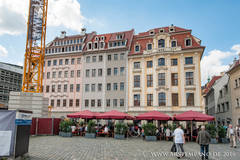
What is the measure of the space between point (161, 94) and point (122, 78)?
8.02 m

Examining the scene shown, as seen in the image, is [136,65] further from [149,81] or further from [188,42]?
[188,42]

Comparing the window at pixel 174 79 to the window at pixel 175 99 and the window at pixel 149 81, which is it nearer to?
the window at pixel 175 99

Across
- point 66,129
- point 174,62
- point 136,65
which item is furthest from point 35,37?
point 174,62

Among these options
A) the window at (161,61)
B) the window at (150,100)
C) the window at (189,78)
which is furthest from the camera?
the window at (161,61)

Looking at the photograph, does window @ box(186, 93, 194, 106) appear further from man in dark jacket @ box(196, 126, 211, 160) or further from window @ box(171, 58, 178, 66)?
man in dark jacket @ box(196, 126, 211, 160)

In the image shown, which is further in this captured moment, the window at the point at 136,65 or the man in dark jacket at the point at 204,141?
the window at the point at 136,65

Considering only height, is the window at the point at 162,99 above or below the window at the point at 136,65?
below

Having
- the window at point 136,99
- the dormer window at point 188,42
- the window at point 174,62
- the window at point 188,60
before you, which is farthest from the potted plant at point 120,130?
the dormer window at point 188,42

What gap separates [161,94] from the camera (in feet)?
121

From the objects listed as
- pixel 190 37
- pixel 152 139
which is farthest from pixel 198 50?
pixel 152 139

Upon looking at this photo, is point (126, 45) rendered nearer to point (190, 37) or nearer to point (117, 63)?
point (117, 63)

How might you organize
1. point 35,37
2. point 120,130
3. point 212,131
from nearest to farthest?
point 212,131 → point 120,130 → point 35,37

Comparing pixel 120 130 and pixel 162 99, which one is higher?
pixel 162 99

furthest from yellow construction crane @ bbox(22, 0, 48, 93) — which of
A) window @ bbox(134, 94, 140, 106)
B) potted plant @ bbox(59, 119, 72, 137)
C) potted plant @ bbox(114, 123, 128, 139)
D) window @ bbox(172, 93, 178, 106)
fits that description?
window @ bbox(172, 93, 178, 106)
